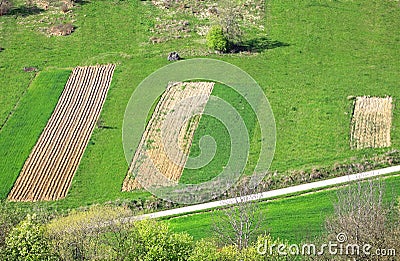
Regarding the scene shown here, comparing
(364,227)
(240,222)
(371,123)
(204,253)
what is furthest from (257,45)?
(204,253)

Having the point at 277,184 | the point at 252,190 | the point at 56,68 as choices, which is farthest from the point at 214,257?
the point at 56,68

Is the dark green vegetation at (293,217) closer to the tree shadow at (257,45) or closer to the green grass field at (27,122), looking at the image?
the green grass field at (27,122)

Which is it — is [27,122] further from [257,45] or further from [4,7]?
[257,45]

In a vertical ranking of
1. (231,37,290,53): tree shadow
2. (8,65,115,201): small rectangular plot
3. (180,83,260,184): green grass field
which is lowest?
(8,65,115,201): small rectangular plot

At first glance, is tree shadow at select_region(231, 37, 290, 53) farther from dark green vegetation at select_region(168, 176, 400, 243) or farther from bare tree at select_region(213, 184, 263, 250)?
dark green vegetation at select_region(168, 176, 400, 243)

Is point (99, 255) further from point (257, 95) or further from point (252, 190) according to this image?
point (257, 95)

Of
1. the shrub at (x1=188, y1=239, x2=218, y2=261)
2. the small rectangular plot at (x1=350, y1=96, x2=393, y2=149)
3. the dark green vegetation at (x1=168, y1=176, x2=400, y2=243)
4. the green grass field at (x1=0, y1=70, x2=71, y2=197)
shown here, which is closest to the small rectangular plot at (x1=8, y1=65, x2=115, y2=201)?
the green grass field at (x1=0, y1=70, x2=71, y2=197)

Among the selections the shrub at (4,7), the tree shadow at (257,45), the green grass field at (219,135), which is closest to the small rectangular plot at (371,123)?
the green grass field at (219,135)
